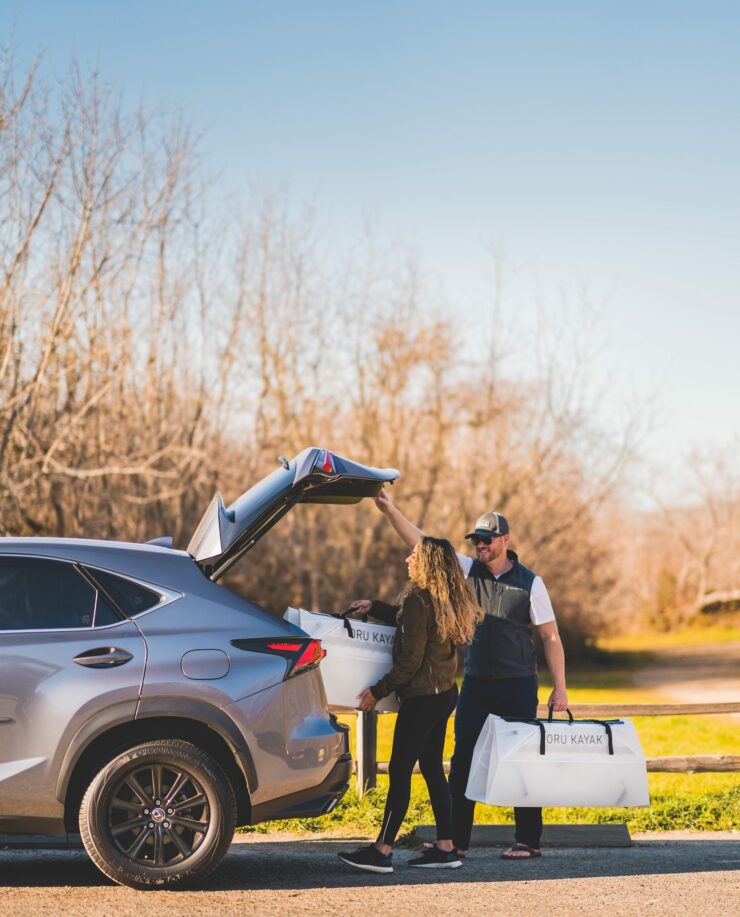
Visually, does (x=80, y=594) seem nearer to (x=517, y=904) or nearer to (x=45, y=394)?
(x=517, y=904)

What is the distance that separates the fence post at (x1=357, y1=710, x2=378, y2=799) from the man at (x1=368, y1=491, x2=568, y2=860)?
5.09 feet

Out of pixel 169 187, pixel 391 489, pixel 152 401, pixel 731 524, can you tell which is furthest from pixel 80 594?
pixel 731 524

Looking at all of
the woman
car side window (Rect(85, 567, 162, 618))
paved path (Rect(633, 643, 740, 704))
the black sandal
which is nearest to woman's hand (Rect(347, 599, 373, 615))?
the woman

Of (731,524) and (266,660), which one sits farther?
(731,524)

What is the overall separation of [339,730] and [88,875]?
1.58m

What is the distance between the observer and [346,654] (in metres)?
6.31

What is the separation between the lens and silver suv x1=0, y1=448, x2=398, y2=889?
17.8ft

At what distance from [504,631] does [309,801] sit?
5.23ft

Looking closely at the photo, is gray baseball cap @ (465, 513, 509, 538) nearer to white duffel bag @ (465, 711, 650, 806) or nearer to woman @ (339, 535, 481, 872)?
woman @ (339, 535, 481, 872)

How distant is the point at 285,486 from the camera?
20.4 ft

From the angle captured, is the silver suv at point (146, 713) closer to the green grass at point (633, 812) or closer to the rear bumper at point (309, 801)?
the rear bumper at point (309, 801)

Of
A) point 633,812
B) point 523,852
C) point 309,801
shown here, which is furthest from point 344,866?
point 633,812

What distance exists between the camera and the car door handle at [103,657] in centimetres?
549

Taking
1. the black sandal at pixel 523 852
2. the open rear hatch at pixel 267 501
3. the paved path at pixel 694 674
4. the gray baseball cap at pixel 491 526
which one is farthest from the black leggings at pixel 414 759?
the paved path at pixel 694 674
